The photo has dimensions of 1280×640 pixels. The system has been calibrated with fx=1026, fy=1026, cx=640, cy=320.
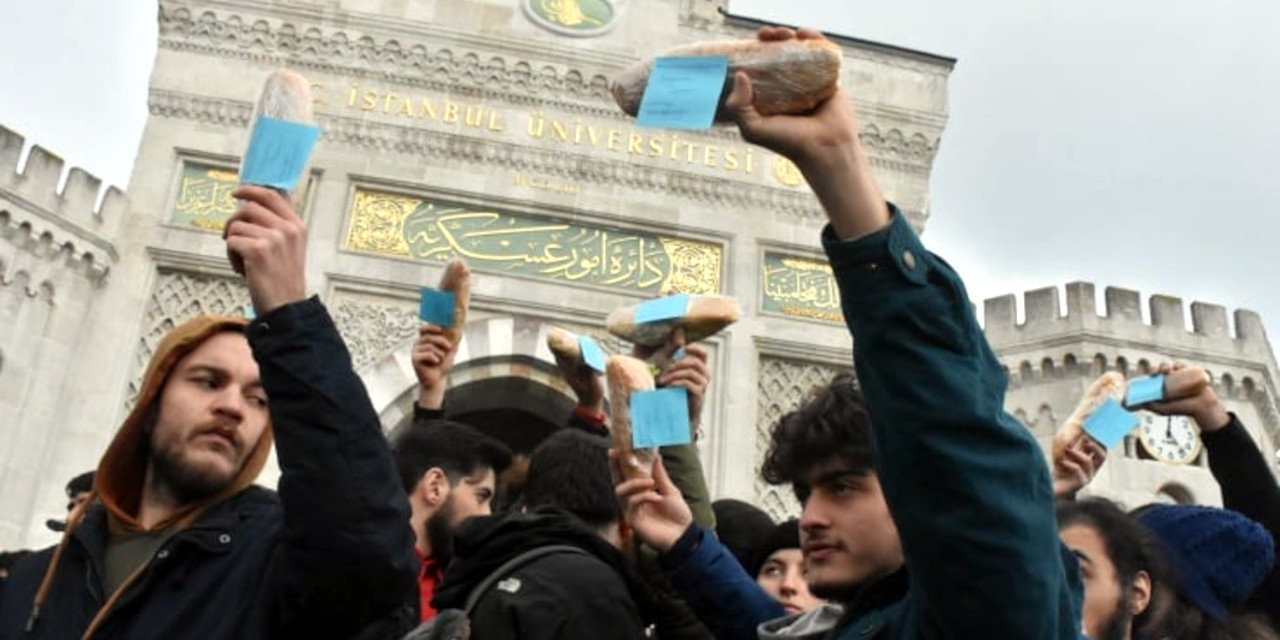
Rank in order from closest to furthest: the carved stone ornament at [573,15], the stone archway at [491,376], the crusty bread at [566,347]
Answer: the crusty bread at [566,347]
the stone archway at [491,376]
the carved stone ornament at [573,15]

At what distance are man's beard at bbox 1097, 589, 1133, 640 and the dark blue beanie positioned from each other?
1.58 ft

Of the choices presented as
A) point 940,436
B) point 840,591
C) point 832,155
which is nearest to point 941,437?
point 940,436

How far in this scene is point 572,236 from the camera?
38.7ft

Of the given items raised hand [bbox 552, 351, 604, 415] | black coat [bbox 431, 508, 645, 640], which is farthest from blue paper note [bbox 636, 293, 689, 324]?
black coat [bbox 431, 508, 645, 640]

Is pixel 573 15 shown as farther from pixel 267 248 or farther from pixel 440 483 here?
pixel 267 248

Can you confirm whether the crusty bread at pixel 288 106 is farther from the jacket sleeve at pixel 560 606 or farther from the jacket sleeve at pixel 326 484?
the jacket sleeve at pixel 560 606

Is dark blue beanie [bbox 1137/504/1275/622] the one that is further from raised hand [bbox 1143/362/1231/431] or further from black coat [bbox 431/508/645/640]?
black coat [bbox 431/508/645/640]

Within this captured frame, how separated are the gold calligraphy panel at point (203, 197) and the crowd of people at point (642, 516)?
8340mm

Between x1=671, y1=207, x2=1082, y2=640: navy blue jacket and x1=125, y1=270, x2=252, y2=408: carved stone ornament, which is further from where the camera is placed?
x1=125, y1=270, x2=252, y2=408: carved stone ornament

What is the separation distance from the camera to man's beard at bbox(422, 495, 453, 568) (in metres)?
3.62

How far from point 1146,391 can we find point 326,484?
344cm

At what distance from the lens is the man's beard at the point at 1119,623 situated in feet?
9.02

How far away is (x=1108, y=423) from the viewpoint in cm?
406

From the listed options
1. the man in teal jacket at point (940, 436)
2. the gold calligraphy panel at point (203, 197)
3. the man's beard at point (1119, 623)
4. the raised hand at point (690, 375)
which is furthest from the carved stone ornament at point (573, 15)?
the man in teal jacket at point (940, 436)
